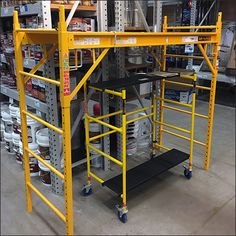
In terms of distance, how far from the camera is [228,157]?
10.1 feet

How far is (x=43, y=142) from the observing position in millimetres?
2418

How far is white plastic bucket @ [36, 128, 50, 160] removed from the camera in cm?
241

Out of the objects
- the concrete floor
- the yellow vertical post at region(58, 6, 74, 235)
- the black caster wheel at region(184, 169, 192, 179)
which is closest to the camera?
the yellow vertical post at region(58, 6, 74, 235)

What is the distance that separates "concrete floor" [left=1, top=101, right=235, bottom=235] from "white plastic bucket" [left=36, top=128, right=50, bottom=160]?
31cm

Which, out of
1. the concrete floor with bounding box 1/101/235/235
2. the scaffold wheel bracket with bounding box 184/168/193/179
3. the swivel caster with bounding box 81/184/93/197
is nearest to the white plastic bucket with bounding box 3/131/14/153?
the concrete floor with bounding box 1/101/235/235

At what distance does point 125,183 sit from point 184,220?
1.76 feet

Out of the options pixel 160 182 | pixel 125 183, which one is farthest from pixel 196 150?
pixel 125 183

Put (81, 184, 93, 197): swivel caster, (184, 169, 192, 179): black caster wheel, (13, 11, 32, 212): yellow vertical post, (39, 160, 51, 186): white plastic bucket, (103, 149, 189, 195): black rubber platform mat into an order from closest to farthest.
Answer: (13, 11, 32, 212): yellow vertical post, (103, 149, 189, 195): black rubber platform mat, (81, 184, 93, 197): swivel caster, (39, 160, 51, 186): white plastic bucket, (184, 169, 192, 179): black caster wheel

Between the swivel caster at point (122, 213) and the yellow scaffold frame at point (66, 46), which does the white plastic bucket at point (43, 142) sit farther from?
the swivel caster at point (122, 213)

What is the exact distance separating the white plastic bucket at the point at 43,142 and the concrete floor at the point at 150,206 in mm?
314

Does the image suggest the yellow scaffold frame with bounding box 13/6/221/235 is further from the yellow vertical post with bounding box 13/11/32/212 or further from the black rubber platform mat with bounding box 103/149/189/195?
the black rubber platform mat with bounding box 103/149/189/195

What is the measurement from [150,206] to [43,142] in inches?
42.8

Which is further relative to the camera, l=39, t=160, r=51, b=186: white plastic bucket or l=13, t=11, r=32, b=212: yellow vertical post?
l=39, t=160, r=51, b=186: white plastic bucket

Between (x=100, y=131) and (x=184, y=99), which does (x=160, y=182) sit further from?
(x=184, y=99)
